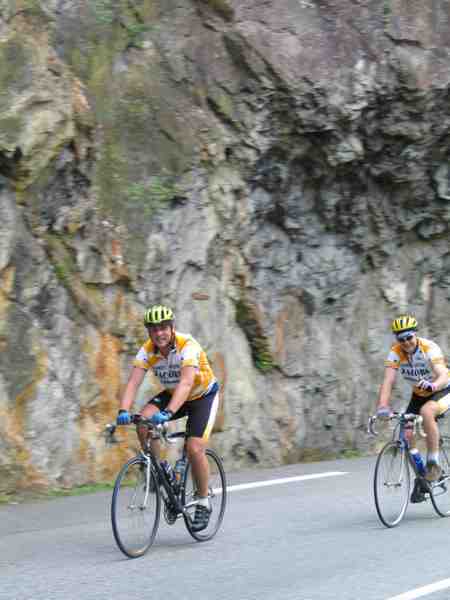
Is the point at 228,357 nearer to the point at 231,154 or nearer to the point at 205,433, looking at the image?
the point at 231,154

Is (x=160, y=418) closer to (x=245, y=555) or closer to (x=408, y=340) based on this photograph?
(x=245, y=555)

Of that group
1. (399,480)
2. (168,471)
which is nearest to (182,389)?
(168,471)

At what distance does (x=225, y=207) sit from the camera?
1428 centimetres

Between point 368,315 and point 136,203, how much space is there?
557 centimetres

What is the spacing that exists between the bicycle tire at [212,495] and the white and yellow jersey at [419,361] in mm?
2403

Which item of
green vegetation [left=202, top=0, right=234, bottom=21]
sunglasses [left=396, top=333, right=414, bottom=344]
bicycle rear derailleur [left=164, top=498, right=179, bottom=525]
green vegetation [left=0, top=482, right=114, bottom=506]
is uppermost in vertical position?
green vegetation [left=202, top=0, right=234, bottom=21]

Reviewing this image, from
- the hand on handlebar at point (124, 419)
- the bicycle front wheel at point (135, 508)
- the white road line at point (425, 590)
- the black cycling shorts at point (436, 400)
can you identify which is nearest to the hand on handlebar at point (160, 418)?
the hand on handlebar at point (124, 419)

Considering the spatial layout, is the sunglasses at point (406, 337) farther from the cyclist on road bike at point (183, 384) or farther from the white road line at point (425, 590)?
the white road line at point (425, 590)

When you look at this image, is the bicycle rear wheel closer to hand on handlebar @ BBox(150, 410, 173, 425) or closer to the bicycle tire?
the bicycle tire

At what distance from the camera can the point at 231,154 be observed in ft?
47.2

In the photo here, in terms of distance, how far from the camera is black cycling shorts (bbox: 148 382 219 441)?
8.48 meters

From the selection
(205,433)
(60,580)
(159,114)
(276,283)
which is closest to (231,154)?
(159,114)

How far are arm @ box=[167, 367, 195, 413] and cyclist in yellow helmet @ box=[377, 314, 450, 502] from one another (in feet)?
8.14

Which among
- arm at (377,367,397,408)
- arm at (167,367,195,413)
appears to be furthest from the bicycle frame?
arm at (377,367,397,408)
